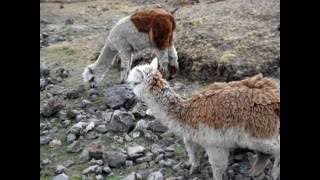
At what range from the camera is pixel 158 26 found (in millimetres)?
9383

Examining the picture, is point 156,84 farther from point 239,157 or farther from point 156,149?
point 239,157

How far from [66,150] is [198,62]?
3.08 meters

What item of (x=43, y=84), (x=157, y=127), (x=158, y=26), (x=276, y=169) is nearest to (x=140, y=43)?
(x=158, y=26)

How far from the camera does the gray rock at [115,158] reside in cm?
676

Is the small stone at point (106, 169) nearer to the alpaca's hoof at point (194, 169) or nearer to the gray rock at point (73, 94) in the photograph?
the alpaca's hoof at point (194, 169)

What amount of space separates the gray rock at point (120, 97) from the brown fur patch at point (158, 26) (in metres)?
1.12

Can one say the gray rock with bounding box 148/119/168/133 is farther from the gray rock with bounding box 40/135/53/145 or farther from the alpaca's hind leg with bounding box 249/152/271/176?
the alpaca's hind leg with bounding box 249/152/271/176

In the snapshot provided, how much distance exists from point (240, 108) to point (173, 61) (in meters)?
3.72

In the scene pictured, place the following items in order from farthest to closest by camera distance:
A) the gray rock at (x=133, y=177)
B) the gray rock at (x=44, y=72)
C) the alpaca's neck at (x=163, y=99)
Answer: the gray rock at (x=44, y=72), the alpaca's neck at (x=163, y=99), the gray rock at (x=133, y=177)

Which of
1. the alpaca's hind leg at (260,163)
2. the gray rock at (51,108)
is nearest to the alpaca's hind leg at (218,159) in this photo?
the alpaca's hind leg at (260,163)

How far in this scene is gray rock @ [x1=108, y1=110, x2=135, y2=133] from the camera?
767 cm
